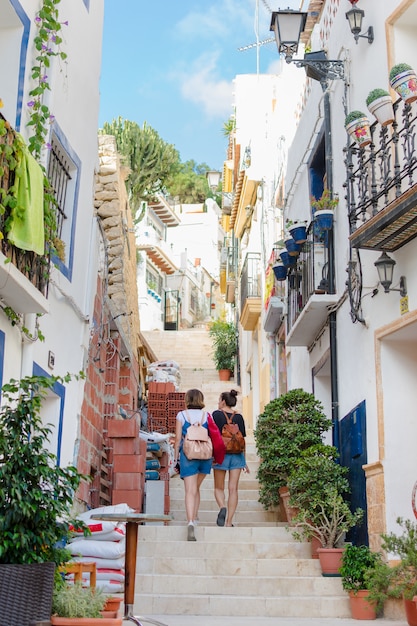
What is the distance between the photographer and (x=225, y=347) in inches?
1186

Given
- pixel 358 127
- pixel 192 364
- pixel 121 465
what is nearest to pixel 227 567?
pixel 121 465

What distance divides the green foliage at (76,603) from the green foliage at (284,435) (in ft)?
15.5

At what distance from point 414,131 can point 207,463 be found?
4.60 metres

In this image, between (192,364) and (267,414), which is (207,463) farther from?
(192,364)

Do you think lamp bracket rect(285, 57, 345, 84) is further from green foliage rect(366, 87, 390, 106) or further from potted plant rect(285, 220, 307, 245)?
green foliage rect(366, 87, 390, 106)

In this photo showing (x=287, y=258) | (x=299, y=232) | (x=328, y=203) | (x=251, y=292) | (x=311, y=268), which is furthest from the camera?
(x=251, y=292)

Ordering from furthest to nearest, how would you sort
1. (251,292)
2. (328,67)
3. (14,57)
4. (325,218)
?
(251,292)
(325,218)
(328,67)
(14,57)

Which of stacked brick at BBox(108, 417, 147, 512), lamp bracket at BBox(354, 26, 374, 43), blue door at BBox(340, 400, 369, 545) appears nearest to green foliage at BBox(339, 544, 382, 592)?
blue door at BBox(340, 400, 369, 545)

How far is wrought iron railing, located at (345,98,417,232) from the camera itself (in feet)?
28.5

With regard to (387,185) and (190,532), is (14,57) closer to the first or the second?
(387,185)

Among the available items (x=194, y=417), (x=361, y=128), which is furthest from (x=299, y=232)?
(x=194, y=417)

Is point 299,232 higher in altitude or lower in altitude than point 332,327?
higher

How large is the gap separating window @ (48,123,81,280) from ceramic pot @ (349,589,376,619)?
515cm

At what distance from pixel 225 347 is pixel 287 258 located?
16626mm
